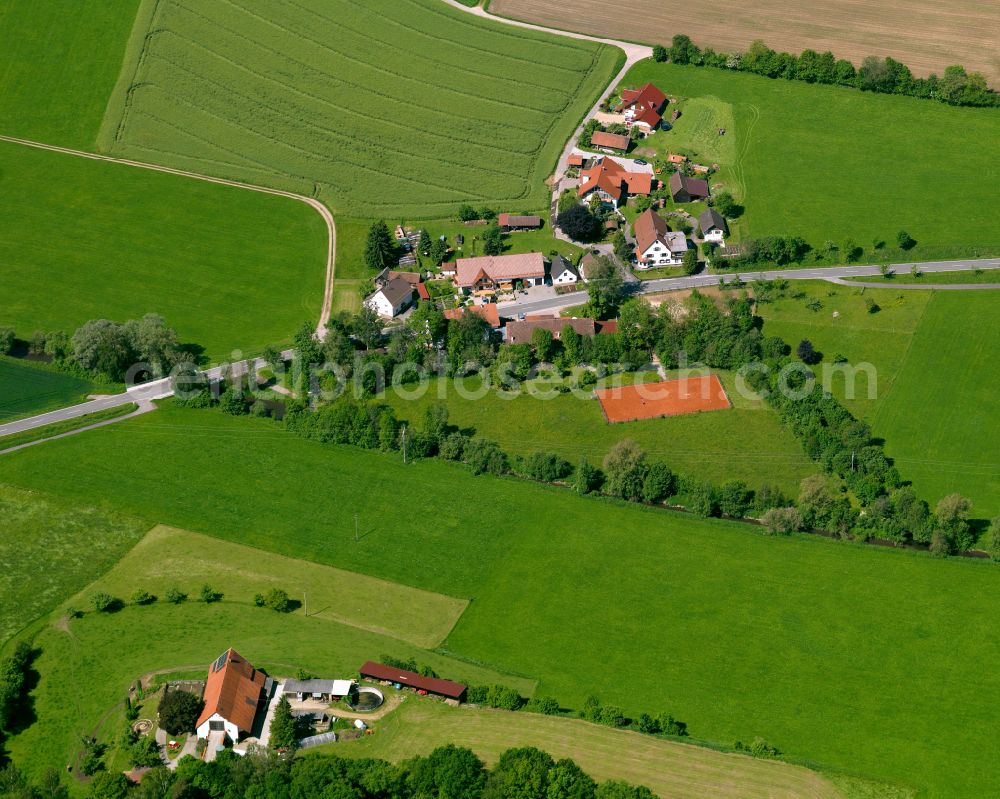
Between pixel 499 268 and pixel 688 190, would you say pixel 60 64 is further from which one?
pixel 688 190

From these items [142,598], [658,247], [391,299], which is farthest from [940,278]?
[142,598]

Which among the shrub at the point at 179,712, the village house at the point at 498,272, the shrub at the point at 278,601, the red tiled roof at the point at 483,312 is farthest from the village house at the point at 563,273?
the shrub at the point at 179,712

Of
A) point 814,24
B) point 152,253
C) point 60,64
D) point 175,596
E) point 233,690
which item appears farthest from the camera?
point 814,24

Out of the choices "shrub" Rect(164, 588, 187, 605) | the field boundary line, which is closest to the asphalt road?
the field boundary line

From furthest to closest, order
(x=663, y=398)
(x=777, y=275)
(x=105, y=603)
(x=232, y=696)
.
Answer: (x=777, y=275), (x=663, y=398), (x=105, y=603), (x=232, y=696)

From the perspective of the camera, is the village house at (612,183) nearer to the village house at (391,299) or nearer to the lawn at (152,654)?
the village house at (391,299)

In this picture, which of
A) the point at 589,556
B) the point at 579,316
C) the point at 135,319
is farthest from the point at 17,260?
the point at 589,556

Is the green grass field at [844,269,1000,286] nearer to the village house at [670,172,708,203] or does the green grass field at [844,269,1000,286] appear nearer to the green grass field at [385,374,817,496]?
the village house at [670,172,708,203]

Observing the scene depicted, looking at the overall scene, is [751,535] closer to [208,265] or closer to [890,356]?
[890,356]
